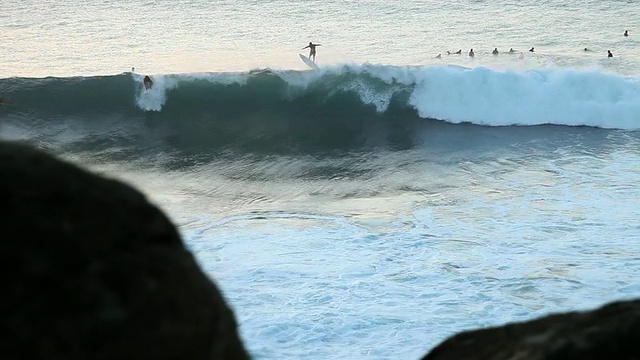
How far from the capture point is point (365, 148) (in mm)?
20047

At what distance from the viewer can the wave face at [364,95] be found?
899 inches

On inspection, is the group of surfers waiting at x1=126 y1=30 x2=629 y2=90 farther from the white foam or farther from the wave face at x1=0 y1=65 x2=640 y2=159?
the white foam

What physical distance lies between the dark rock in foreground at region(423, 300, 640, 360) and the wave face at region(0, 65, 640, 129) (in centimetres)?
2151

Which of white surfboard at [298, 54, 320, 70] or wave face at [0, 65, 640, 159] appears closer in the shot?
wave face at [0, 65, 640, 159]

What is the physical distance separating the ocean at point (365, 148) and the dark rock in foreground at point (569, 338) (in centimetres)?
57

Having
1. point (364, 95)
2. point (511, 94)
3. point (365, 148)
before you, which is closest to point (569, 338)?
point (365, 148)

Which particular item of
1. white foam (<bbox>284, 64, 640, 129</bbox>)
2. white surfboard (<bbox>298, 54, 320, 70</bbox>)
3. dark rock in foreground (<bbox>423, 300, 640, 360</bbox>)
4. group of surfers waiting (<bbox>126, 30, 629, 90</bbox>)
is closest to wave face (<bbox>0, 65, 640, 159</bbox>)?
white foam (<bbox>284, 64, 640, 129</bbox>)

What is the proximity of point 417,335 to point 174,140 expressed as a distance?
40.7ft

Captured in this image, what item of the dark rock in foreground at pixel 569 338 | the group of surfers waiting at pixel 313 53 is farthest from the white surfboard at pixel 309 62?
the dark rock in foreground at pixel 569 338

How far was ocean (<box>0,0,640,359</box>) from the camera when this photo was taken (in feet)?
35.0

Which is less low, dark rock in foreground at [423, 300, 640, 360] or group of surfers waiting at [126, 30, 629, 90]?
dark rock in foreground at [423, 300, 640, 360]

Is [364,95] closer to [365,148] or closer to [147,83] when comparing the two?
[365,148]

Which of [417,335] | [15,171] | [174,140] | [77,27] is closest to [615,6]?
[77,27]

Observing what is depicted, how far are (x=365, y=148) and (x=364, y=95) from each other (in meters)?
4.09
